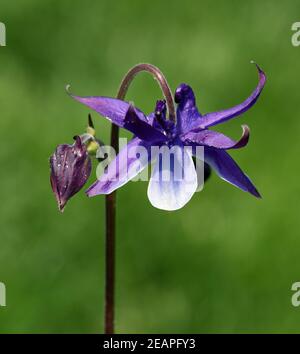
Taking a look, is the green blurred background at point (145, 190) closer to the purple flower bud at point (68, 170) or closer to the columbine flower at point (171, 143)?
the purple flower bud at point (68, 170)

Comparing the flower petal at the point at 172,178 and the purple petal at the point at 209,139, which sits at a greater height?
the purple petal at the point at 209,139

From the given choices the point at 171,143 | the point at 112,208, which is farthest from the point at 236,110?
the point at 112,208

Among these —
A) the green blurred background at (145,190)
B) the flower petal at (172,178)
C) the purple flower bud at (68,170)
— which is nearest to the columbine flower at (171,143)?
the flower petal at (172,178)

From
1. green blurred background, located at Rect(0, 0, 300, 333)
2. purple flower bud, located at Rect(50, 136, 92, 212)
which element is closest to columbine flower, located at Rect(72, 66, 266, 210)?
purple flower bud, located at Rect(50, 136, 92, 212)

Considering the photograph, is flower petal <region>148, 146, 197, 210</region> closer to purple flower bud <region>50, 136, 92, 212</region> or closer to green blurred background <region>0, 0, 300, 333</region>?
purple flower bud <region>50, 136, 92, 212</region>
